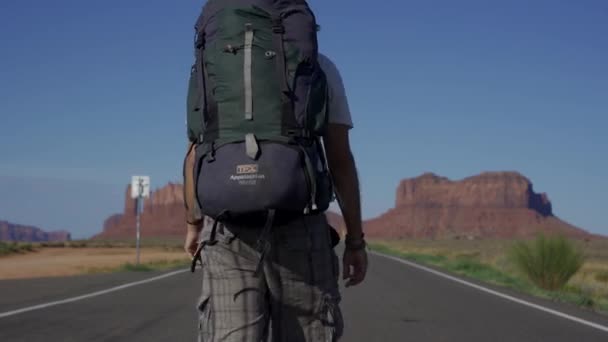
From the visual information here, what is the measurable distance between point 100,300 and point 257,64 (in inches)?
392

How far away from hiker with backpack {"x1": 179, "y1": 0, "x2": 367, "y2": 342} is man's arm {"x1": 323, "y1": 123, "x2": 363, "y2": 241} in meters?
0.13

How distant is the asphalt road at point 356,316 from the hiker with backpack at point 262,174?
5.43 meters

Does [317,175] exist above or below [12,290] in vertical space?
above

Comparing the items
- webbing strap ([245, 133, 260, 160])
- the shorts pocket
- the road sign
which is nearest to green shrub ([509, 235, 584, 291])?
the road sign

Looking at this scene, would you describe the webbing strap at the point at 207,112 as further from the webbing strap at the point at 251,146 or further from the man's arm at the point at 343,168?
the man's arm at the point at 343,168

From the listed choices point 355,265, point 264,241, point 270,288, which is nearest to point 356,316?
point 355,265

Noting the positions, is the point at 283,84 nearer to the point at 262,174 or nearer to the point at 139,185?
the point at 262,174

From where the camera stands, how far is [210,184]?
306 cm

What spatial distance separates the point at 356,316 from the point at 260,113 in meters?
7.93

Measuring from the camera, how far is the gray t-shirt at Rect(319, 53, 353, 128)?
3.37 m

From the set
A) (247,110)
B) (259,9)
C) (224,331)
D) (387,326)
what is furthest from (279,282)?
(387,326)

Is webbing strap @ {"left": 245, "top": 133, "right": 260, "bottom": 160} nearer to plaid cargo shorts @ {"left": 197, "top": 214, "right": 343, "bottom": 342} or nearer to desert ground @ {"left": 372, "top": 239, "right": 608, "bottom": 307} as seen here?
plaid cargo shorts @ {"left": 197, "top": 214, "right": 343, "bottom": 342}

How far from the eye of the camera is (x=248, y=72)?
3080 millimetres

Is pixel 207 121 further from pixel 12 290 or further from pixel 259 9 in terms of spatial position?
pixel 12 290
